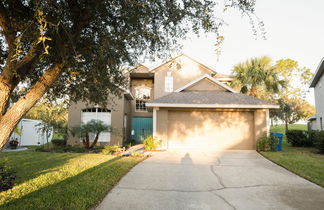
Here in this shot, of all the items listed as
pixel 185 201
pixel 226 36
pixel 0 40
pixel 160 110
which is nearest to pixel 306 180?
pixel 185 201

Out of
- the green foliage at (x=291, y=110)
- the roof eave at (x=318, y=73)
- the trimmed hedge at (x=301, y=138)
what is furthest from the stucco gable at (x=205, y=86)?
the green foliage at (x=291, y=110)

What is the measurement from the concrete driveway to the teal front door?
11.7 meters

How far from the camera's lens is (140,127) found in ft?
60.3

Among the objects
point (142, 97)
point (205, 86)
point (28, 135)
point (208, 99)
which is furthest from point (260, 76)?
point (28, 135)

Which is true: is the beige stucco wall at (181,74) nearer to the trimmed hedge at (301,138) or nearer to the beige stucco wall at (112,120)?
the beige stucco wall at (112,120)

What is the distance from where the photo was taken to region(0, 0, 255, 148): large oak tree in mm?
3508

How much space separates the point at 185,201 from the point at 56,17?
169 inches

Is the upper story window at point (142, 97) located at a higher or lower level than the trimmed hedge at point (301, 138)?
higher

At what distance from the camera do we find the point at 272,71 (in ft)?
52.1

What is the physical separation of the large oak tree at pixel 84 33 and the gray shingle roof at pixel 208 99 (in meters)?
6.45

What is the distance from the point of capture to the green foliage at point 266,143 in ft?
35.7

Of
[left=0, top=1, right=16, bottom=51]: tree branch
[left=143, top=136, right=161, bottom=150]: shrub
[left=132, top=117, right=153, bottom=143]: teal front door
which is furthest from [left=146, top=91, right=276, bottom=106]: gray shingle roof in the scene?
[left=0, top=1, right=16, bottom=51]: tree branch

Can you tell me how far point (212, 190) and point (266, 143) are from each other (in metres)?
7.86

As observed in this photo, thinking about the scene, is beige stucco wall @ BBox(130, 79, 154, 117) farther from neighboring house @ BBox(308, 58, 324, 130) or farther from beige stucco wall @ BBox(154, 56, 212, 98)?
neighboring house @ BBox(308, 58, 324, 130)
